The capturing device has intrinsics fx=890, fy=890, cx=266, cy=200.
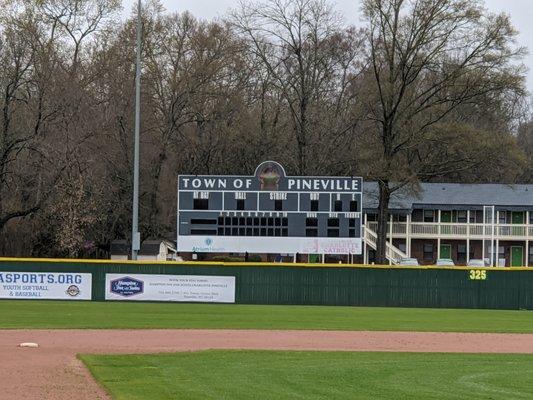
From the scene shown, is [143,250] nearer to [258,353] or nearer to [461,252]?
[461,252]

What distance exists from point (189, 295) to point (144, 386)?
2303cm

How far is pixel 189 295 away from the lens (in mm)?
36688

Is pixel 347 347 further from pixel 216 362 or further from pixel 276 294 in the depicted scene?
pixel 276 294

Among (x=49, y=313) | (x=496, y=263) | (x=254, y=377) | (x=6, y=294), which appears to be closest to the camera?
(x=254, y=377)

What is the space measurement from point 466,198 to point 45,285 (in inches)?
1394

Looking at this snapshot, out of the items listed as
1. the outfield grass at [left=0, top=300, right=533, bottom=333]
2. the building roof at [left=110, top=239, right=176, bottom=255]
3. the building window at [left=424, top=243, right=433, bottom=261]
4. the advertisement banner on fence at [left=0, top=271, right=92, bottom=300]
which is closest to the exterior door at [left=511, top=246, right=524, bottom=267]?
the building window at [left=424, top=243, right=433, bottom=261]

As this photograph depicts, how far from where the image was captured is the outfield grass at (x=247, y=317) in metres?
27.2

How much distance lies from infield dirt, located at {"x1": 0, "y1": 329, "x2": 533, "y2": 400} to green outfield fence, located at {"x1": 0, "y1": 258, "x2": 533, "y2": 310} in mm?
11074

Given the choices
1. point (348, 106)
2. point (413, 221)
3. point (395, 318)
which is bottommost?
point (395, 318)

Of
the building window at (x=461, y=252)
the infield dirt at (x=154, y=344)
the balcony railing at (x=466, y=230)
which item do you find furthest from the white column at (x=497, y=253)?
the infield dirt at (x=154, y=344)

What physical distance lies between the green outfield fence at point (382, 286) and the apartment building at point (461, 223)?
2223 cm

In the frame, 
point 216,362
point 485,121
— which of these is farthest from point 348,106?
point 216,362

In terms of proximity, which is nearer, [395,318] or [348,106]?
[395,318]

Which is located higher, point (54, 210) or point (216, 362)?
point (54, 210)
